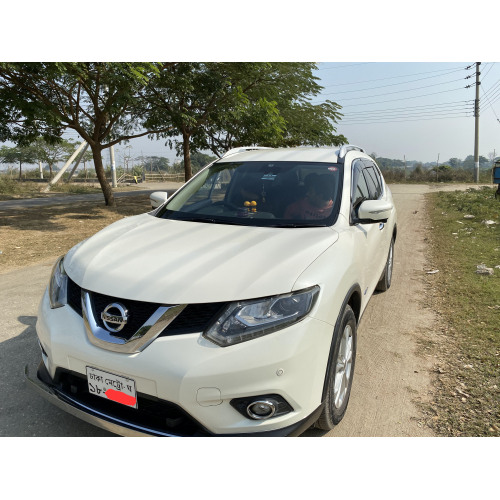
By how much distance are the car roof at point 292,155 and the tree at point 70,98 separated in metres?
5.57

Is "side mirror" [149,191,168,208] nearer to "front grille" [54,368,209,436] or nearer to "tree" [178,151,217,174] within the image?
"front grille" [54,368,209,436]

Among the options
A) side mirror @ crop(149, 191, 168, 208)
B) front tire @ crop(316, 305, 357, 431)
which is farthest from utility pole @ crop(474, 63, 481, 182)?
front tire @ crop(316, 305, 357, 431)

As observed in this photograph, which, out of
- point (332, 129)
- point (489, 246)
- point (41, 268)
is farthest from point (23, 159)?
point (489, 246)

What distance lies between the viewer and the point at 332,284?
7.70 feet

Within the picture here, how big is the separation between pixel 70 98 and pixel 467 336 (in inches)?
503

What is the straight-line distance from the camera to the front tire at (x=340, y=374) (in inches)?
92.1

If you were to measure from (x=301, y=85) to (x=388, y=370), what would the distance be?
15.6m

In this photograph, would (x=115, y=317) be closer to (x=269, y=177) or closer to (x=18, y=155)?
(x=269, y=177)

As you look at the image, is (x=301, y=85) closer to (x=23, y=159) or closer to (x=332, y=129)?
(x=332, y=129)

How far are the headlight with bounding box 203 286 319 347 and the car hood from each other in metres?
0.05

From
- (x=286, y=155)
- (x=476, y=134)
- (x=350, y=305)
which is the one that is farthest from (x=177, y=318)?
(x=476, y=134)

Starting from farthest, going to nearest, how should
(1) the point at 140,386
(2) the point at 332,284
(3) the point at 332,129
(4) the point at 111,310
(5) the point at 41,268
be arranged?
(3) the point at 332,129 < (5) the point at 41,268 < (2) the point at 332,284 < (4) the point at 111,310 < (1) the point at 140,386

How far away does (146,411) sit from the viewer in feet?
6.93

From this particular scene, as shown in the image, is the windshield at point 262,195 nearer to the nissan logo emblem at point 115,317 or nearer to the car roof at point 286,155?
the car roof at point 286,155
